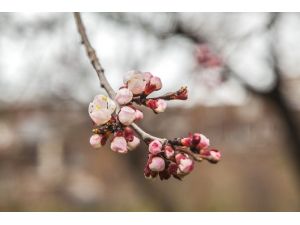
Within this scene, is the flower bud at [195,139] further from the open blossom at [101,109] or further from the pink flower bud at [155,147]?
the open blossom at [101,109]

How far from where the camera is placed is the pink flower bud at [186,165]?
1.02m

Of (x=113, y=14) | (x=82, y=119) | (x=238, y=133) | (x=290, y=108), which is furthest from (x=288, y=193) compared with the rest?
(x=113, y=14)

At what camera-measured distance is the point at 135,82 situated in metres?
1.19

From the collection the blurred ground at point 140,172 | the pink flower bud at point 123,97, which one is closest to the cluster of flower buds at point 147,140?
the pink flower bud at point 123,97

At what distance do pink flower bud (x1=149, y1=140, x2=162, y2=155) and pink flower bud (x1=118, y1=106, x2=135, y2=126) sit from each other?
9cm

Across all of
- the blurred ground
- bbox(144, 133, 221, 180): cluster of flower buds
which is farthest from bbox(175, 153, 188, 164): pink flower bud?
the blurred ground

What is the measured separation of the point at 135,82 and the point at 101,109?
0.12 meters

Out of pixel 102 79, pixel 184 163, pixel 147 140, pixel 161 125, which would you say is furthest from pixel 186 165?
pixel 161 125

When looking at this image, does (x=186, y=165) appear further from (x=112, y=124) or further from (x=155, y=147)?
(x=112, y=124)

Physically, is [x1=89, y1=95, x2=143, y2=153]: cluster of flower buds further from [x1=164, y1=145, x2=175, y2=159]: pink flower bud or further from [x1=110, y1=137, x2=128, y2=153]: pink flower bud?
[x1=164, y1=145, x2=175, y2=159]: pink flower bud

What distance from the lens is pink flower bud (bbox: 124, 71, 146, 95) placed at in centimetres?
119

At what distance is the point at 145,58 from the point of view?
5727 mm

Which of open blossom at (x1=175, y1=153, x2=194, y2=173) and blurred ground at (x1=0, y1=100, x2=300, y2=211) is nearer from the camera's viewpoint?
open blossom at (x1=175, y1=153, x2=194, y2=173)

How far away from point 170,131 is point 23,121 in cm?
427
